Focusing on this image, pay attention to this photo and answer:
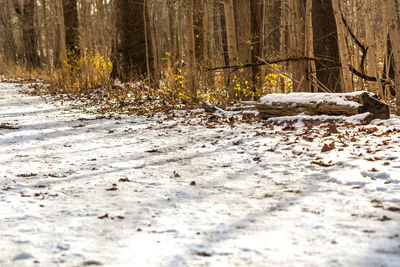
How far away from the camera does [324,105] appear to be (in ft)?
19.2

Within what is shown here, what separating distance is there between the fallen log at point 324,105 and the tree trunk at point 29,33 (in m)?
18.5

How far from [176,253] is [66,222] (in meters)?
0.95

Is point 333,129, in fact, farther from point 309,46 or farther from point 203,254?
point 203,254

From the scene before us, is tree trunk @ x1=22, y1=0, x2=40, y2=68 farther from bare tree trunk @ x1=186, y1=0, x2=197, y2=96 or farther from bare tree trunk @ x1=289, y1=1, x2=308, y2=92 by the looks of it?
bare tree trunk @ x1=289, y1=1, x2=308, y2=92

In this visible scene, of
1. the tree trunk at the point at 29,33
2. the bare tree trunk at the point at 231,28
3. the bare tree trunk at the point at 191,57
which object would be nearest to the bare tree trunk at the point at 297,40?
the bare tree trunk at the point at 231,28

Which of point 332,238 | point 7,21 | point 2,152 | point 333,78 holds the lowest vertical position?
point 332,238

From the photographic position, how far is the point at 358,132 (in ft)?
16.6

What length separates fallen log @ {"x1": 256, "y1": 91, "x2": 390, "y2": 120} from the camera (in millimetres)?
5641

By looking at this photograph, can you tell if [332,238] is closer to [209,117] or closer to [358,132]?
[358,132]

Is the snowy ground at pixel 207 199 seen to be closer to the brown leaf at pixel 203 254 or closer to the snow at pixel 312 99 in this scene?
the brown leaf at pixel 203 254

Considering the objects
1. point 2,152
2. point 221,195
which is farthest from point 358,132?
point 2,152

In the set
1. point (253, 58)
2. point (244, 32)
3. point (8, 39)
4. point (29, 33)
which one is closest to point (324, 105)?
point (244, 32)

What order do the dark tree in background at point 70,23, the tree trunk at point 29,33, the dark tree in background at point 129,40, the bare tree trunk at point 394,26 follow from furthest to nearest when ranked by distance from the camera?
the tree trunk at point 29,33 → the dark tree in background at point 70,23 → the dark tree in background at point 129,40 → the bare tree trunk at point 394,26

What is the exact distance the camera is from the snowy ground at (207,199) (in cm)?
219
